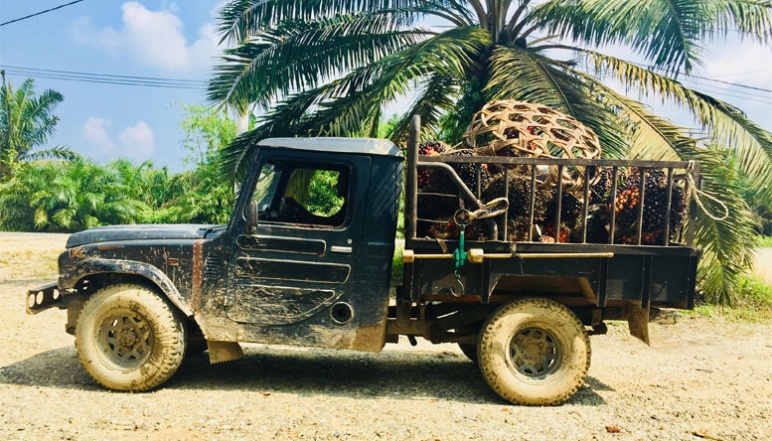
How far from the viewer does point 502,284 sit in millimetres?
5504

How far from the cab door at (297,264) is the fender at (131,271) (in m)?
0.39

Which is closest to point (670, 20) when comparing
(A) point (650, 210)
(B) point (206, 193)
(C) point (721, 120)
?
(C) point (721, 120)

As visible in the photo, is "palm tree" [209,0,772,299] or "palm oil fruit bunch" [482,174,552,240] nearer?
"palm oil fruit bunch" [482,174,552,240]

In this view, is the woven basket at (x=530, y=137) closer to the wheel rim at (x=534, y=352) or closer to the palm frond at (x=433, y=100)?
the wheel rim at (x=534, y=352)

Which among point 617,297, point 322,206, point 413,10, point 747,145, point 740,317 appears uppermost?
point 413,10

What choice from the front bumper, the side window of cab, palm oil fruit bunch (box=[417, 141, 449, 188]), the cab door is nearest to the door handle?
the cab door

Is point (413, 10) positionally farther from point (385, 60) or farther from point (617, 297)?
point (617, 297)

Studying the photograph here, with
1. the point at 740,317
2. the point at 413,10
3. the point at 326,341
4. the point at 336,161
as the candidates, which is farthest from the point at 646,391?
the point at 413,10

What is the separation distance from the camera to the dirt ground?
4441 millimetres

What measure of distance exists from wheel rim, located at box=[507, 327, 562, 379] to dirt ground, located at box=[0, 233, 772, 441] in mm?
299

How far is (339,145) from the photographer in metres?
5.41

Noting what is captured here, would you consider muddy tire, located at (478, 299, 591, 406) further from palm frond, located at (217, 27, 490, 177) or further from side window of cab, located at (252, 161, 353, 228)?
palm frond, located at (217, 27, 490, 177)

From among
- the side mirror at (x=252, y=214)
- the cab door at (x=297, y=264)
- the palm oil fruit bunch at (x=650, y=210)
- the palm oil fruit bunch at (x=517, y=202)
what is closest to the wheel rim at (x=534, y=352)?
the palm oil fruit bunch at (x=517, y=202)

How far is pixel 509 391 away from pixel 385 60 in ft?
19.0
